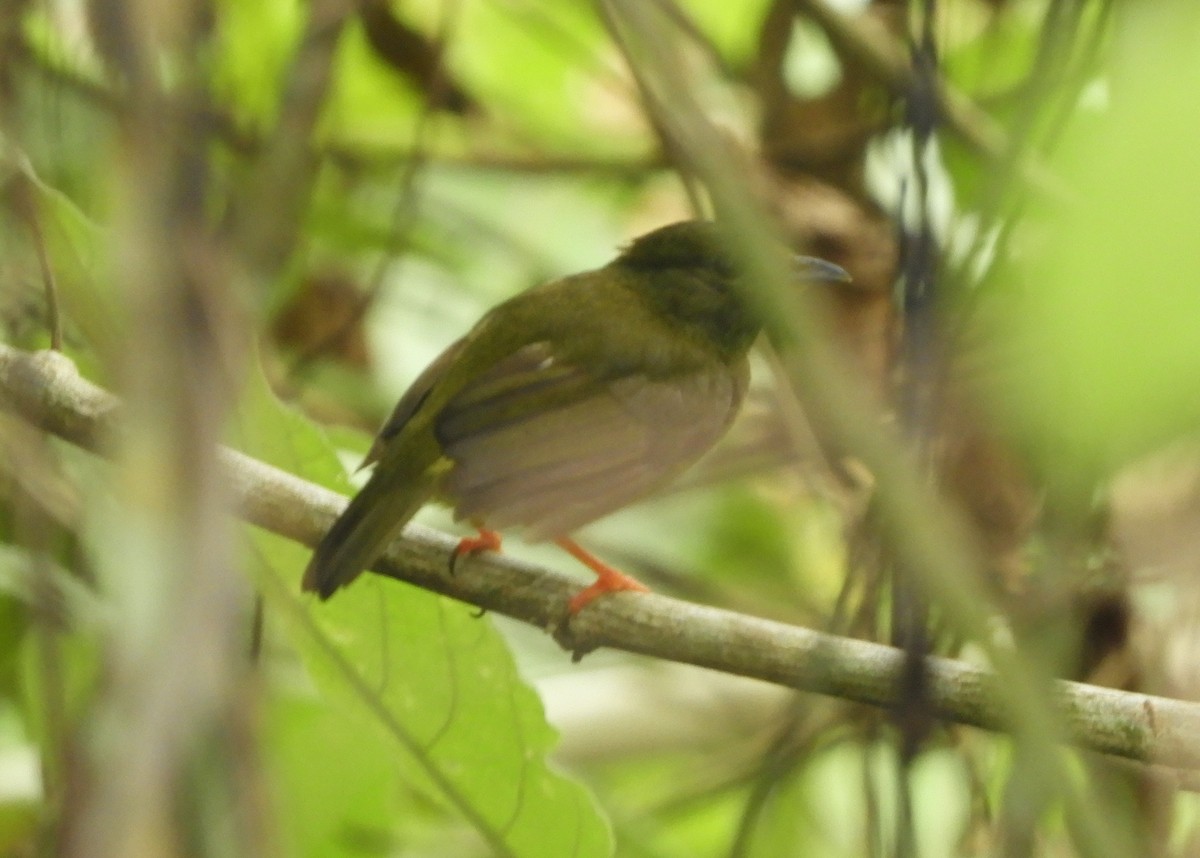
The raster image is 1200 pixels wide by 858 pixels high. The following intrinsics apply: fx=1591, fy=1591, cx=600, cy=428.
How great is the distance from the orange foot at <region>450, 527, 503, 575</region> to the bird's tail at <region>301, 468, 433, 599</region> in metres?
0.10

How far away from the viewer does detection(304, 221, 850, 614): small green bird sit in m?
2.75

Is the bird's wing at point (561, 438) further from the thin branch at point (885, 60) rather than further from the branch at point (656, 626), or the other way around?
the thin branch at point (885, 60)

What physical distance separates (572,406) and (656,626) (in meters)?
0.79

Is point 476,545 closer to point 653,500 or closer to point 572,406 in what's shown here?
point 572,406

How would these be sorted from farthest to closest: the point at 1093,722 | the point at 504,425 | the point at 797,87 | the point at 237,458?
the point at 797,87
the point at 504,425
the point at 237,458
the point at 1093,722

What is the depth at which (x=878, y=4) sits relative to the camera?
13.4 feet

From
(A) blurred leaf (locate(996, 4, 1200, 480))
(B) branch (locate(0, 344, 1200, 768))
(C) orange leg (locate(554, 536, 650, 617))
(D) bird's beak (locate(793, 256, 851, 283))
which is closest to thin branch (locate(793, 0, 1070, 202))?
(D) bird's beak (locate(793, 256, 851, 283))

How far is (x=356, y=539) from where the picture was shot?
2.43 metres

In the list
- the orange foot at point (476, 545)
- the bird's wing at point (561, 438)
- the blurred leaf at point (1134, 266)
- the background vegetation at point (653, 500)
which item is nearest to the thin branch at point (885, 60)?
the background vegetation at point (653, 500)

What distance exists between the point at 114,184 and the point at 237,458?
146 cm

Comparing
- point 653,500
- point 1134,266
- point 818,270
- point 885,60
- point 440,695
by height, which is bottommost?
point 653,500

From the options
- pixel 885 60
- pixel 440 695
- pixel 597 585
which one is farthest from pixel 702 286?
pixel 440 695

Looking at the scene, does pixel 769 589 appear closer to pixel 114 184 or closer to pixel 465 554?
pixel 465 554

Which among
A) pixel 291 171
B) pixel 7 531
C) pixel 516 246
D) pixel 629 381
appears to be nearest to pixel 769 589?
pixel 516 246
